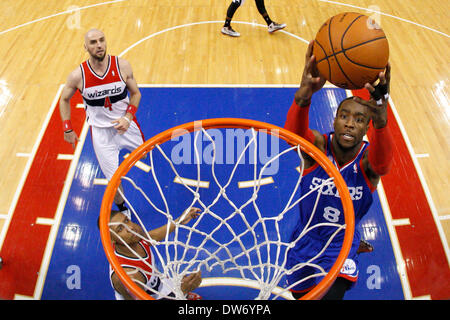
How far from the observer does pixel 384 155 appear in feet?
7.41

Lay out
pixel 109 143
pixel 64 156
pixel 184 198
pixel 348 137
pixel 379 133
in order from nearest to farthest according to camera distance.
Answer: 1. pixel 379 133
2. pixel 348 137
3. pixel 109 143
4. pixel 184 198
5. pixel 64 156

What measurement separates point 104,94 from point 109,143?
488 millimetres

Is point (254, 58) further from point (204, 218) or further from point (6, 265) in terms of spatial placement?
point (6, 265)

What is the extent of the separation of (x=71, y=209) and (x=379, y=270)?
3.18 metres

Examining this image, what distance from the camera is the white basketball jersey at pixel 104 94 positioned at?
3.35 meters

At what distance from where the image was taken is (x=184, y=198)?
13.0ft

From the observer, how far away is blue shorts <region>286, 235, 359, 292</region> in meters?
2.63

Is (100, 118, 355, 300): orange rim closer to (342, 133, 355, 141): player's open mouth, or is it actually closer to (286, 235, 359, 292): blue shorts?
(342, 133, 355, 141): player's open mouth

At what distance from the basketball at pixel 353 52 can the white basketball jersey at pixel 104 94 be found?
1976 millimetres


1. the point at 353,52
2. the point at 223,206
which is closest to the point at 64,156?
the point at 223,206

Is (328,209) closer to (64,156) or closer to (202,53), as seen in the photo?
(64,156)

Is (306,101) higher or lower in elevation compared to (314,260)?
higher

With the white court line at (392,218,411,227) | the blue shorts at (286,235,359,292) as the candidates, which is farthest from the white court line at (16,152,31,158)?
the white court line at (392,218,411,227)

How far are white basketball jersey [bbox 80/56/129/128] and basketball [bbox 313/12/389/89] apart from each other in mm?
1976
